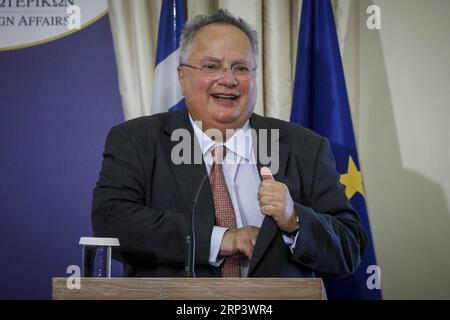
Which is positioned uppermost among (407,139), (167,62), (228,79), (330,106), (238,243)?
(167,62)

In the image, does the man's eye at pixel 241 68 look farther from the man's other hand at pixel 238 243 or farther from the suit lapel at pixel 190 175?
the man's other hand at pixel 238 243

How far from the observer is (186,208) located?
2740 millimetres

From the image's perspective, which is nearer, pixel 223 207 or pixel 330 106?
pixel 223 207

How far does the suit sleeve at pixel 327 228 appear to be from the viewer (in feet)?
8.30

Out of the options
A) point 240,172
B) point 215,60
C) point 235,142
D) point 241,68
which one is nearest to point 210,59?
point 215,60

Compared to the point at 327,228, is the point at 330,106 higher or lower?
higher

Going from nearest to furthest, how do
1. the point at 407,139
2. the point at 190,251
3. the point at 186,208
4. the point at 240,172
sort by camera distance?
the point at 190,251
the point at 186,208
the point at 240,172
the point at 407,139

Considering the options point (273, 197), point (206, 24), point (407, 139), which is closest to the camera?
point (273, 197)

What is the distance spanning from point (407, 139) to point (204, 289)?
2277 mm

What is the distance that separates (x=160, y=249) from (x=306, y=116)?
4.17 feet

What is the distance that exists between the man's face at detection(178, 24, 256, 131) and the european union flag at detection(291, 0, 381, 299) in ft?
2.03

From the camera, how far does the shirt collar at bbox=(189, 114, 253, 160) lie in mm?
2918

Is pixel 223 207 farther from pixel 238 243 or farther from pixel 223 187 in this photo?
pixel 238 243
